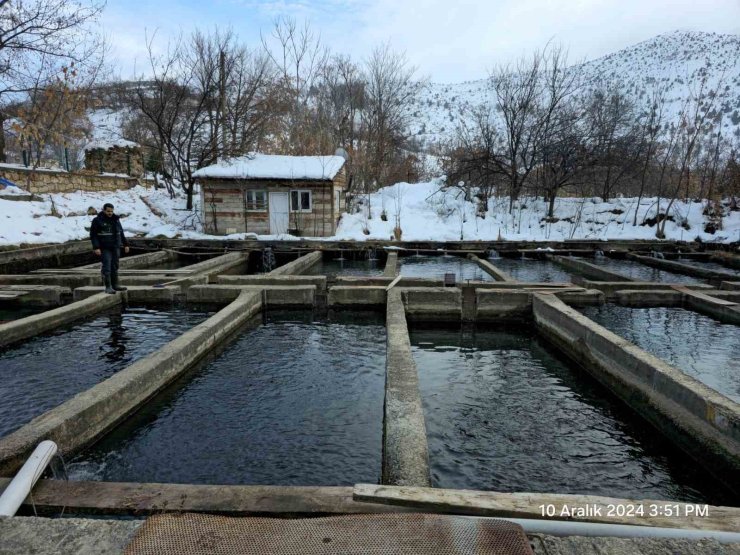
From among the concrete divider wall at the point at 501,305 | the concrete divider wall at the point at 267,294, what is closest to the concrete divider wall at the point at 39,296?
the concrete divider wall at the point at 267,294

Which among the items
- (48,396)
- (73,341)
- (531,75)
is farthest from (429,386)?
(531,75)

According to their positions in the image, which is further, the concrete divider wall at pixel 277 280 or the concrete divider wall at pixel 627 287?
the concrete divider wall at pixel 277 280

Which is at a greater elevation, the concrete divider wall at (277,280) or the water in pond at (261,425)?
the concrete divider wall at (277,280)

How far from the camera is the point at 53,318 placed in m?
8.27

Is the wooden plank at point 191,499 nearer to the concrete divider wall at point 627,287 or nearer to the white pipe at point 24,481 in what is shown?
the white pipe at point 24,481

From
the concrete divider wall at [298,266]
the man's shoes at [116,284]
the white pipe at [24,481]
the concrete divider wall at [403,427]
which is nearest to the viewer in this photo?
the white pipe at [24,481]

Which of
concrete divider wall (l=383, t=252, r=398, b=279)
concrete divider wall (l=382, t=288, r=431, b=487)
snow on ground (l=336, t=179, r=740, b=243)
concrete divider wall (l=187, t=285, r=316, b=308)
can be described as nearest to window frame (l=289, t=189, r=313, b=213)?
snow on ground (l=336, t=179, r=740, b=243)

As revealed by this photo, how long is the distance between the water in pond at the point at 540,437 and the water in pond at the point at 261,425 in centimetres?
84

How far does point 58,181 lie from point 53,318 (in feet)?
59.1

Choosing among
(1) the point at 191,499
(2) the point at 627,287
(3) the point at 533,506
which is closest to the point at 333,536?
(3) the point at 533,506

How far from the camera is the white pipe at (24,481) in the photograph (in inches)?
114

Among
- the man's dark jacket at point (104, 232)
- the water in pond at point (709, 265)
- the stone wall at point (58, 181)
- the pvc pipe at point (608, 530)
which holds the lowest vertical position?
the pvc pipe at point (608, 530)

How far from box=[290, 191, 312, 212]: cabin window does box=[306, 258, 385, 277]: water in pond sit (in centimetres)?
449

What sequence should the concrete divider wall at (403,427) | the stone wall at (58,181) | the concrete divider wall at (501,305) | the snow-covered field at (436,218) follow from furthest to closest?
the snow-covered field at (436,218) < the stone wall at (58,181) < the concrete divider wall at (501,305) < the concrete divider wall at (403,427)
